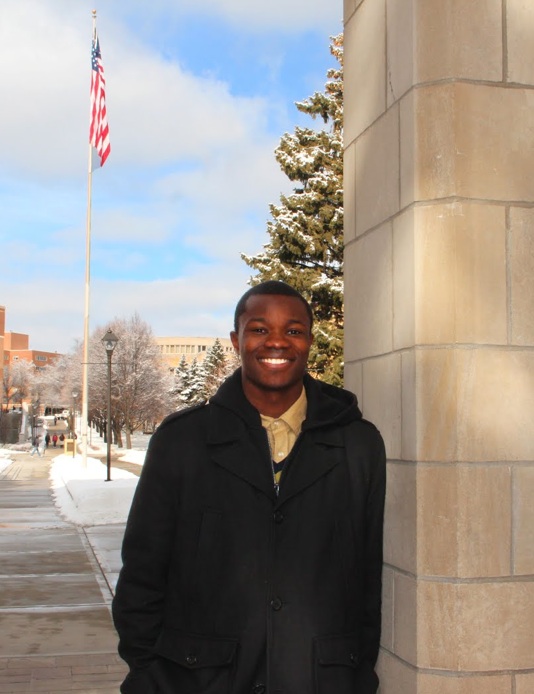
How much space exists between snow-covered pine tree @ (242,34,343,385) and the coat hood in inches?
779

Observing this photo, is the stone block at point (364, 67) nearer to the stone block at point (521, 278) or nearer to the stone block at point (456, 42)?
the stone block at point (456, 42)

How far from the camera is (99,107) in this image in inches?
1021

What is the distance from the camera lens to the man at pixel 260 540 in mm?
2336

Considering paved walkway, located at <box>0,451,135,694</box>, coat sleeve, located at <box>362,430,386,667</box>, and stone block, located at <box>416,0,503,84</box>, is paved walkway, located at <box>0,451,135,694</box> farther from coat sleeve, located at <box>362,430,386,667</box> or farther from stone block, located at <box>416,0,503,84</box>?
stone block, located at <box>416,0,503,84</box>

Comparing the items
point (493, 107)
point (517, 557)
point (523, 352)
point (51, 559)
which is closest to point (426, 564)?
point (517, 557)

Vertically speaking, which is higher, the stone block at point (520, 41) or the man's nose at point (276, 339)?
the stone block at point (520, 41)

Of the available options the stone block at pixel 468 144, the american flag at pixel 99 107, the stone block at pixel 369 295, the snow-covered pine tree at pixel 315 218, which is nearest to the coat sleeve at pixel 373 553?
the stone block at pixel 369 295

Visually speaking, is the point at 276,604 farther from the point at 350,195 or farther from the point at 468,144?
the point at 350,195

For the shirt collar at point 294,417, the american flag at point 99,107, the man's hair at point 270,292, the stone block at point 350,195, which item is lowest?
the shirt collar at point 294,417

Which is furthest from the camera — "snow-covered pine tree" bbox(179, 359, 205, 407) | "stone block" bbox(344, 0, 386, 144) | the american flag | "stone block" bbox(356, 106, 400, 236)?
"snow-covered pine tree" bbox(179, 359, 205, 407)

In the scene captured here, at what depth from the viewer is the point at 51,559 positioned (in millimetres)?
10820

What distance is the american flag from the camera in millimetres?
25734

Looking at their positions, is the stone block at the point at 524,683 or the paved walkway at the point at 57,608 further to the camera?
the paved walkway at the point at 57,608

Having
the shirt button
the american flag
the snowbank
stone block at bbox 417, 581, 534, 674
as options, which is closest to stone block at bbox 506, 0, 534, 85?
stone block at bbox 417, 581, 534, 674
